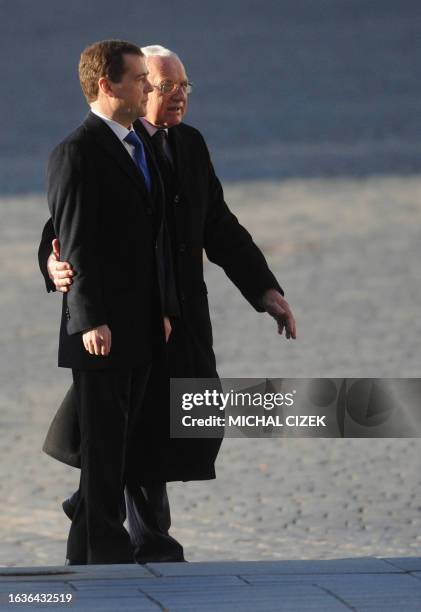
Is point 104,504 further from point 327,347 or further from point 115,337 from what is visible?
point 327,347

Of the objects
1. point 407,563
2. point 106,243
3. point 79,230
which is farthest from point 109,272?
point 407,563

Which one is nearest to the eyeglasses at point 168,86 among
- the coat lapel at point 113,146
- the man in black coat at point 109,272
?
the man in black coat at point 109,272

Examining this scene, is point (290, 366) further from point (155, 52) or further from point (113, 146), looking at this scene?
point (113, 146)

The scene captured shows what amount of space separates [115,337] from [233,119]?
1402 centimetres

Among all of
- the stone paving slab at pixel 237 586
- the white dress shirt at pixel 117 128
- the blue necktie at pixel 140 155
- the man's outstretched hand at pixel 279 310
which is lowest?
the stone paving slab at pixel 237 586

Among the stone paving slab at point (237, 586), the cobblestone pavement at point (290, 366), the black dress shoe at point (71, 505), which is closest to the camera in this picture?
the stone paving slab at point (237, 586)

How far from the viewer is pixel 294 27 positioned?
84.8 feet

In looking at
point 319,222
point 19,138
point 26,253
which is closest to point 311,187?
point 319,222

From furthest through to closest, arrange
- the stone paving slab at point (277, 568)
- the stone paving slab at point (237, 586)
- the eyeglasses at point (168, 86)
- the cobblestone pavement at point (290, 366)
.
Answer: the cobblestone pavement at point (290, 366) → the eyeglasses at point (168, 86) → the stone paving slab at point (277, 568) → the stone paving slab at point (237, 586)

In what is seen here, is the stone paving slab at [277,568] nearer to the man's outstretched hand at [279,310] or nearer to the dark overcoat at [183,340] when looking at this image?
the dark overcoat at [183,340]

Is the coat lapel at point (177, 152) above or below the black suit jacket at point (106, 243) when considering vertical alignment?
above

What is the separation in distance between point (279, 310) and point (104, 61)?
936mm

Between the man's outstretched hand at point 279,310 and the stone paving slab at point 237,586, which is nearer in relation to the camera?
the stone paving slab at point 237,586

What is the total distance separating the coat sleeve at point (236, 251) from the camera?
521cm
